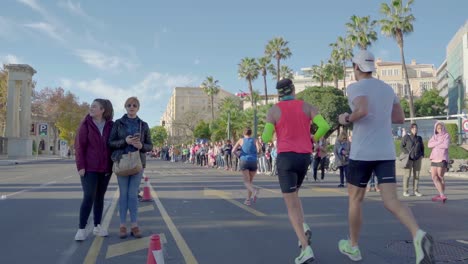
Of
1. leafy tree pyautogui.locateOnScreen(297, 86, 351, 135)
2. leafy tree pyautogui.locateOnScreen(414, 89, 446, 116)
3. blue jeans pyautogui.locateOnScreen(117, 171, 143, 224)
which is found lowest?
blue jeans pyautogui.locateOnScreen(117, 171, 143, 224)

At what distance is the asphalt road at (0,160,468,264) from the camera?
5.35 metres

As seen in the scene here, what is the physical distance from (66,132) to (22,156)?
17.7 meters

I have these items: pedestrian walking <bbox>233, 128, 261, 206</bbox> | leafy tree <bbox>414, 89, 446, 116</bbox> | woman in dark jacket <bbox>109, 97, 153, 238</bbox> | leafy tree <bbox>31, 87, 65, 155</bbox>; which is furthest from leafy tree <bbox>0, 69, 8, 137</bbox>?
leafy tree <bbox>414, 89, 446, 116</bbox>

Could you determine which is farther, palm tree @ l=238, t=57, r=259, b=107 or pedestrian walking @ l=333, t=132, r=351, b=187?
palm tree @ l=238, t=57, r=259, b=107

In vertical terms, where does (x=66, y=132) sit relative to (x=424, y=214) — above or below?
above

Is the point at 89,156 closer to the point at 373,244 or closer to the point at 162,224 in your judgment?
the point at 162,224

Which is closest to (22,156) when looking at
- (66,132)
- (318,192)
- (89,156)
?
(66,132)

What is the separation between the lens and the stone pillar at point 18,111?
57.4 m

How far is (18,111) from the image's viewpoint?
60312 mm

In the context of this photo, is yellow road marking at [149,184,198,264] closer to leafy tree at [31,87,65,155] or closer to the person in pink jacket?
the person in pink jacket

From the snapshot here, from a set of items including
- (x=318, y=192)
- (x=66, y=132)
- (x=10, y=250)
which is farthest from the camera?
(x=66, y=132)

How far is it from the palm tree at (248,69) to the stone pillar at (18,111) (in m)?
27.8

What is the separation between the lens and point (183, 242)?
20.0ft

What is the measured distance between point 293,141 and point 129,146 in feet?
8.18
